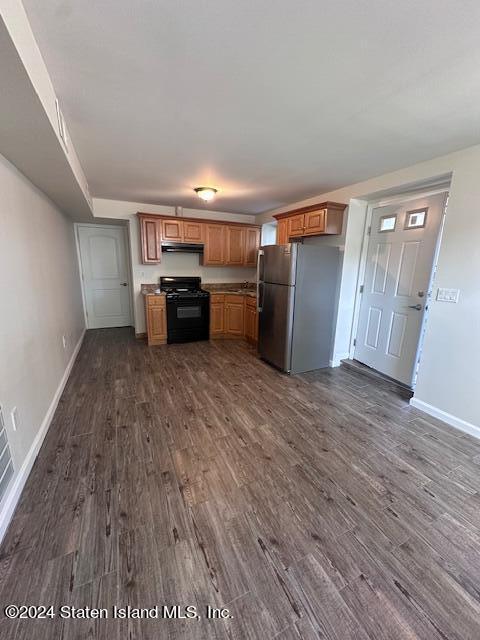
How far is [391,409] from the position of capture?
278 centimetres

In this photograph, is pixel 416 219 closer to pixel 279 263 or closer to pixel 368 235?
pixel 368 235

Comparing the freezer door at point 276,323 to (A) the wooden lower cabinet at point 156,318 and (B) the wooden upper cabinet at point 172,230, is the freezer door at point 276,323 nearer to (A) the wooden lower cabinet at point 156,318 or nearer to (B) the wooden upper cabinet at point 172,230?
(A) the wooden lower cabinet at point 156,318

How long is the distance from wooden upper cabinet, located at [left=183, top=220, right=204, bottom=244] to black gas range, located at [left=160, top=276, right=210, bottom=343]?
0.82m

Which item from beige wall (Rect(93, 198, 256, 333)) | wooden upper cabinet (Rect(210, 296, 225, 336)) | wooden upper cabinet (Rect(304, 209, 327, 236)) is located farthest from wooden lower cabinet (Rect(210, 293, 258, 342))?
wooden upper cabinet (Rect(304, 209, 327, 236))

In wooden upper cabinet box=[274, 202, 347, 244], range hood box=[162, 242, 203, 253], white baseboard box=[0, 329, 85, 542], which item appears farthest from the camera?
range hood box=[162, 242, 203, 253]

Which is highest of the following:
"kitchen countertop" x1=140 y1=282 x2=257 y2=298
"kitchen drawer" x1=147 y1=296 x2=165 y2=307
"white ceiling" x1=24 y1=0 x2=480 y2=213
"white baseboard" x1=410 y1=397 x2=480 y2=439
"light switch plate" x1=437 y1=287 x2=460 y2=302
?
"white ceiling" x1=24 y1=0 x2=480 y2=213

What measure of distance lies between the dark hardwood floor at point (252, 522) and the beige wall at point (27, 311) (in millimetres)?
313

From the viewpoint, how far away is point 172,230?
4680mm

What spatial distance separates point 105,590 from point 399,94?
3089 millimetres

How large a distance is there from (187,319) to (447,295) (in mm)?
3753

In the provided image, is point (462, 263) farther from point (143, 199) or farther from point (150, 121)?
point (143, 199)

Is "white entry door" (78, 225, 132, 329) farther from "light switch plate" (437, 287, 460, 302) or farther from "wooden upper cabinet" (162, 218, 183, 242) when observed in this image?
"light switch plate" (437, 287, 460, 302)

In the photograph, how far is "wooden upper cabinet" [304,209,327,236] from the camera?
135 inches

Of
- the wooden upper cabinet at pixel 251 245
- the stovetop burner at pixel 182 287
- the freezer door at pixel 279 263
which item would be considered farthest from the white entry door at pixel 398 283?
the stovetop burner at pixel 182 287
